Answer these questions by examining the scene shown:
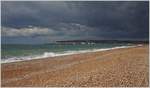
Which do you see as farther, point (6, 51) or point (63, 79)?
point (6, 51)

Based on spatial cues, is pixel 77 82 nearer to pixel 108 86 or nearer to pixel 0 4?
pixel 108 86

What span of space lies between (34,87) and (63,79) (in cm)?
86

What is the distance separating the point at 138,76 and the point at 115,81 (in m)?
0.74

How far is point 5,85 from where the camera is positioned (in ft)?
18.9

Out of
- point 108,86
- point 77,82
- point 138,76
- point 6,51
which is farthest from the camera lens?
point 6,51

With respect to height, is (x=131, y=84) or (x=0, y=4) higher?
(x=0, y=4)

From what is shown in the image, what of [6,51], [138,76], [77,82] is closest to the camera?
[77,82]

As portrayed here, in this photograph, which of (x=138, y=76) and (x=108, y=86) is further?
(x=138, y=76)

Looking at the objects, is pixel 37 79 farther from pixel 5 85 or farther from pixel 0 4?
pixel 0 4

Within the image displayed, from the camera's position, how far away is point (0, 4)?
18.2 ft

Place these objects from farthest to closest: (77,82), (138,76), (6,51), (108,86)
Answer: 1. (6,51)
2. (138,76)
3. (77,82)
4. (108,86)

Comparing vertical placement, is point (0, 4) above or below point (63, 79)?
above

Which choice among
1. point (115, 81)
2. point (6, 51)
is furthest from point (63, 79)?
point (6, 51)

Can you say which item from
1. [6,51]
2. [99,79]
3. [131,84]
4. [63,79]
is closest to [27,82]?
[63,79]
